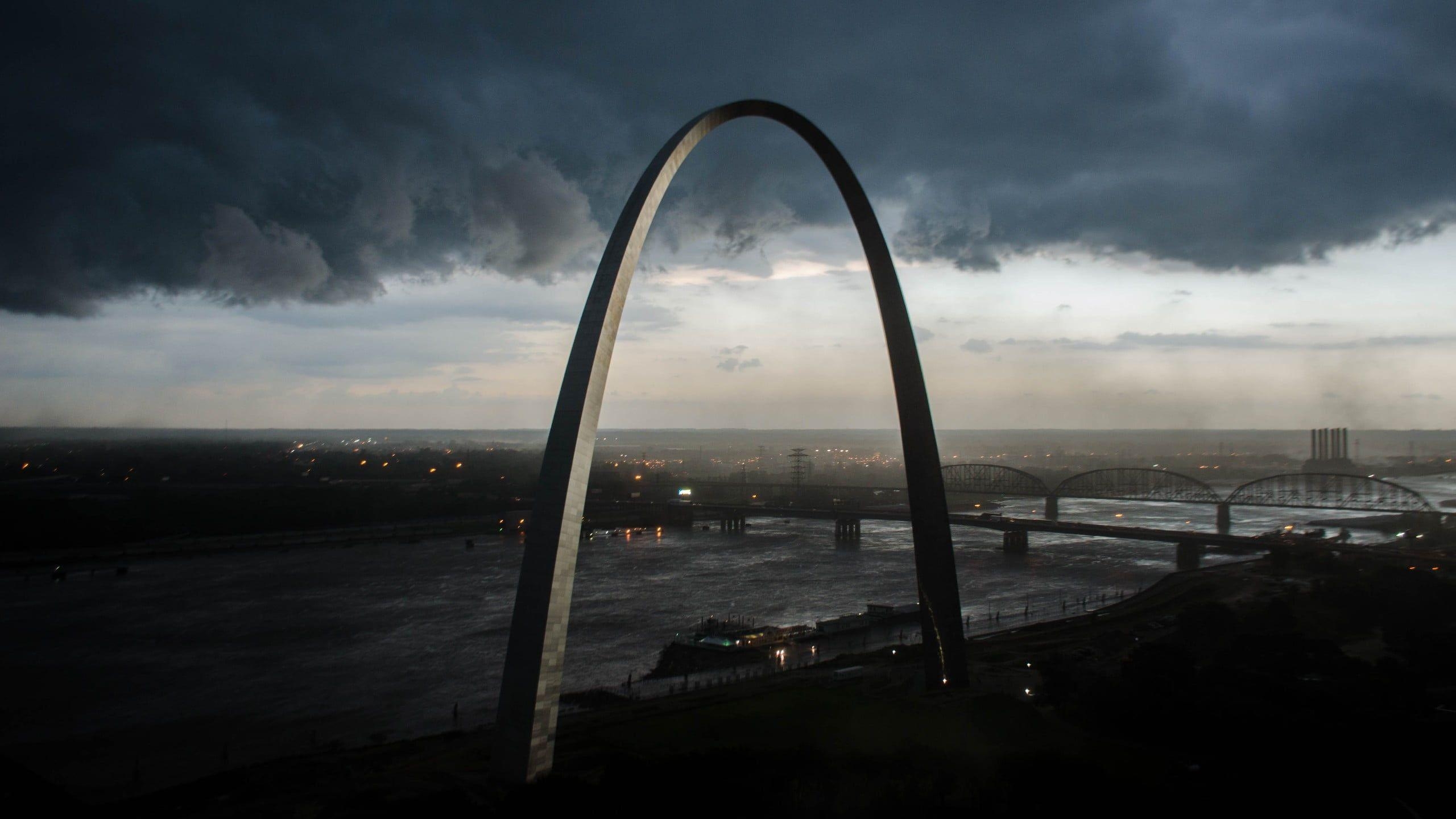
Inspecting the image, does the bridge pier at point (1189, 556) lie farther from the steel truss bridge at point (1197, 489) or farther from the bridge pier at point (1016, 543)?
the steel truss bridge at point (1197, 489)

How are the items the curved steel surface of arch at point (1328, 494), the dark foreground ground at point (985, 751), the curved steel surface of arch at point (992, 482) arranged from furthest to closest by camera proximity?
the curved steel surface of arch at point (992, 482)
the curved steel surface of arch at point (1328, 494)
the dark foreground ground at point (985, 751)

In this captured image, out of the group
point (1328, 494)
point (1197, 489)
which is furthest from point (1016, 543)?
point (1328, 494)

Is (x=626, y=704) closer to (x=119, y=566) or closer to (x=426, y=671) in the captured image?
(x=426, y=671)

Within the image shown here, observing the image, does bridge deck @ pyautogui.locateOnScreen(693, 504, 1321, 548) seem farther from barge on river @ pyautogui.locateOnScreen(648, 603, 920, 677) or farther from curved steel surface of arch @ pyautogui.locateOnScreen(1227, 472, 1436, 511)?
barge on river @ pyautogui.locateOnScreen(648, 603, 920, 677)

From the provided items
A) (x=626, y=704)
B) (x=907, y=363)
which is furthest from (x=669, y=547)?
(x=907, y=363)

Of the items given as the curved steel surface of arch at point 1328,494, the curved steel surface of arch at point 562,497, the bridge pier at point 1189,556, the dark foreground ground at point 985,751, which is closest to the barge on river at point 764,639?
the dark foreground ground at point 985,751

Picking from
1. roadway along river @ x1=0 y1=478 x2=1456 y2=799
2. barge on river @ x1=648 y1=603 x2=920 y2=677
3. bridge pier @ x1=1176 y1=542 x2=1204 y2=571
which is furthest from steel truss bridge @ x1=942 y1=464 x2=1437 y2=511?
barge on river @ x1=648 y1=603 x2=920 y2=677
